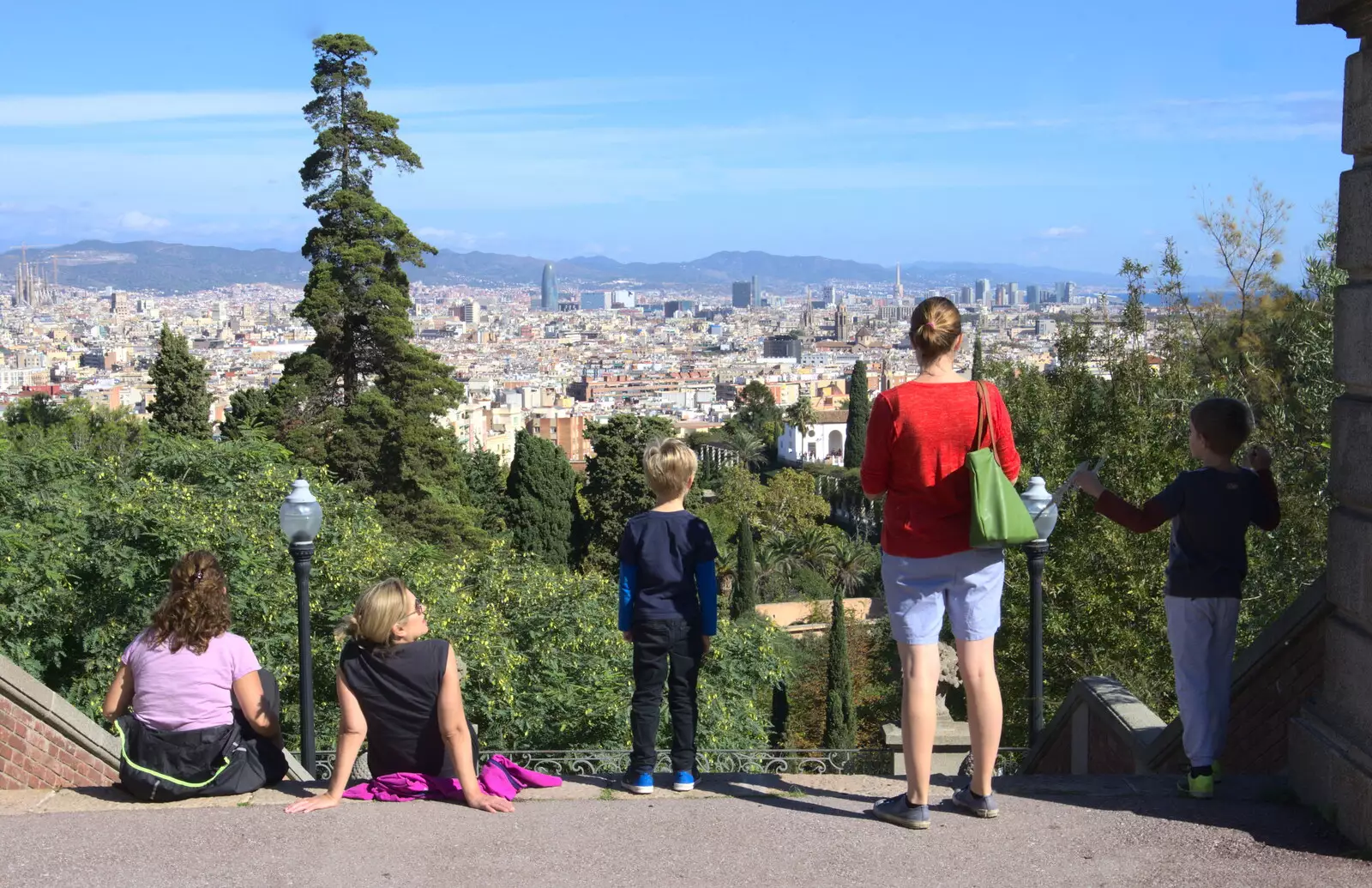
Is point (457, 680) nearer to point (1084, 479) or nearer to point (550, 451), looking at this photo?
point (1084, 479)

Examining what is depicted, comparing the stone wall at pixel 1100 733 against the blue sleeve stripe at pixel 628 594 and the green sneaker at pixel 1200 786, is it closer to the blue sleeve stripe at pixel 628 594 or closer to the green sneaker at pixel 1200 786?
the green sneaker at pixel 1200 786

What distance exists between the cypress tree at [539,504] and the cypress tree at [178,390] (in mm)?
9337

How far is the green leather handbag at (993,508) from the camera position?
324 centimetres

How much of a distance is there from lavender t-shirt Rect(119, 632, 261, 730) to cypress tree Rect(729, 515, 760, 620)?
1015 inches

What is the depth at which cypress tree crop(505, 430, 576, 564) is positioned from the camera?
3322 cm

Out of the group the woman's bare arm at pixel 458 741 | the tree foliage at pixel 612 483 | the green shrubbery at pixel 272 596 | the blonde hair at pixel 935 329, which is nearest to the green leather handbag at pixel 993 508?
the blonde hair at pixel 935 329

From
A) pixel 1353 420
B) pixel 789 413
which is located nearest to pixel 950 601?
pixel 1353 420

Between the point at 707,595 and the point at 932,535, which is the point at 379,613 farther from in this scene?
the point at 932,535

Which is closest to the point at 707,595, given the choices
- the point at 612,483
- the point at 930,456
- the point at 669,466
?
the point at 669,466

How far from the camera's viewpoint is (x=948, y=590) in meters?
3.39

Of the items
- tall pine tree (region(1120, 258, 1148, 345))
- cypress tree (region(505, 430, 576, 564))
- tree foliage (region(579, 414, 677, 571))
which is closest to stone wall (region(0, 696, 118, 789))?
tall pine tree (region(1120, 258, 1148, 345))

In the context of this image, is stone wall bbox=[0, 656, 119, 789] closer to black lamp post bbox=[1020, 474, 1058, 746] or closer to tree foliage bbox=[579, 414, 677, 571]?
black lamp post bbox=[1020, 474, 1058, 746]

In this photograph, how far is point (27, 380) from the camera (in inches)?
5507

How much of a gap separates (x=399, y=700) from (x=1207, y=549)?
7.43 ft
